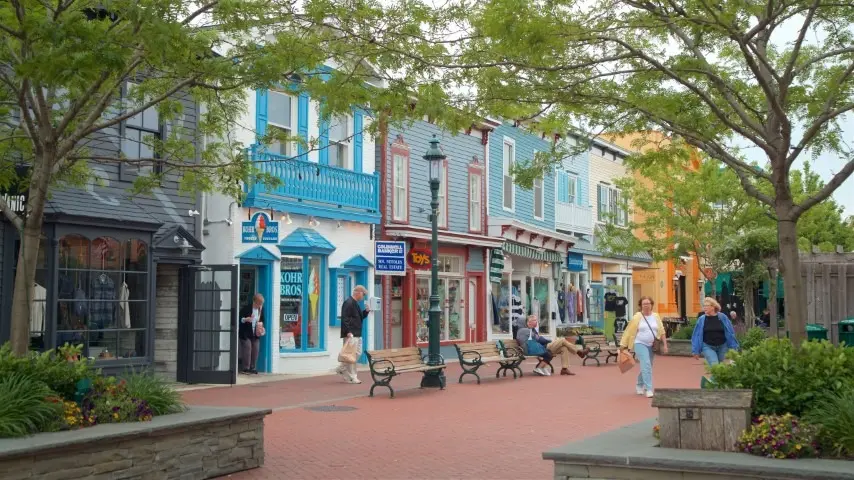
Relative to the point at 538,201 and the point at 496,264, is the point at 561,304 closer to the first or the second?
the point at 538,201

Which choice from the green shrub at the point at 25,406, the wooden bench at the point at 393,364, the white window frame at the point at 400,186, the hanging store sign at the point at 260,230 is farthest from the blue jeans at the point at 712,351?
the white window frame at the point at 400,186

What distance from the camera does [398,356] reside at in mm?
18828

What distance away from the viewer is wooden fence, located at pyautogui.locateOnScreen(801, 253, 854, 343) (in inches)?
948

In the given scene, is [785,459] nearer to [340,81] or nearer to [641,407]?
[340,81]

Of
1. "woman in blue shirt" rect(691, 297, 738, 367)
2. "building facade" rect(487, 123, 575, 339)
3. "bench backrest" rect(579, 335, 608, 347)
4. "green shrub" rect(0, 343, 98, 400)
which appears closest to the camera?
"green shrub" rect(0, 343, 98, 400)

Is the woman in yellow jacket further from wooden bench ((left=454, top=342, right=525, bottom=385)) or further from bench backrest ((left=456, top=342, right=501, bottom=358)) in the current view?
bench backrest ((left=456, top=342, right=501, bottom=358))

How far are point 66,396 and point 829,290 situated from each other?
1990cm

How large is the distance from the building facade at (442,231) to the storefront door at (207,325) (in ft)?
23.2


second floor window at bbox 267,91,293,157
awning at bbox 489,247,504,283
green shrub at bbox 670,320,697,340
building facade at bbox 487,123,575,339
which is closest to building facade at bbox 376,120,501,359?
awning at bbox 489,247,504,283

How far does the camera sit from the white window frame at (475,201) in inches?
1195

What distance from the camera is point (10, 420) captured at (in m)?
7.98

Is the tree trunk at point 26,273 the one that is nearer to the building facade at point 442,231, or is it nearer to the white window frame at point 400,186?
the building facade at point 442,231

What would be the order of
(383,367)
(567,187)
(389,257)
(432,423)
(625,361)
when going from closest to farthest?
1. (432,423)
2. (625,361)
3. (383,367)
4. (389,257)
5. (567,187)

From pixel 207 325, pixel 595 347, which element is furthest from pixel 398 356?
pixel 595 347
